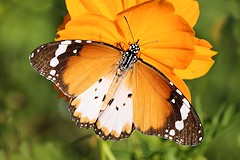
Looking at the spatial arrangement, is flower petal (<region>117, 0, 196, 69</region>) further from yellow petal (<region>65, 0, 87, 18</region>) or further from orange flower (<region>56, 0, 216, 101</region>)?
yellow petal (<region>65, 0, 87, 18</region>)

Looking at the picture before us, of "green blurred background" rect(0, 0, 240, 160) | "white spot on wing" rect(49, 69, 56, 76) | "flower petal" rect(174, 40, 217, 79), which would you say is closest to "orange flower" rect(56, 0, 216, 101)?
"flower petal" rect(174, 40, 217, 79)

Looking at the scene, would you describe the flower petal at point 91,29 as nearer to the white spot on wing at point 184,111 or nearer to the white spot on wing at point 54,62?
the white spot on wing at point 54,62

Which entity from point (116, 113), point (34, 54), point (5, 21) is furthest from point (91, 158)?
point (5, 21)

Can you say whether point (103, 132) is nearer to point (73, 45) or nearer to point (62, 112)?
point (73, 45)

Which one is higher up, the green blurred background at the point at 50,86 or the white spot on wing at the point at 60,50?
the white spot on wing at the point at 60,50

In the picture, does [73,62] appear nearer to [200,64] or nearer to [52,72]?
[52,72]

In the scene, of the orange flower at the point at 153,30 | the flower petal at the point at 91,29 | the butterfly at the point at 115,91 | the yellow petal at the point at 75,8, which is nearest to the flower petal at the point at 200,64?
the orange flower at the point at 153,30
